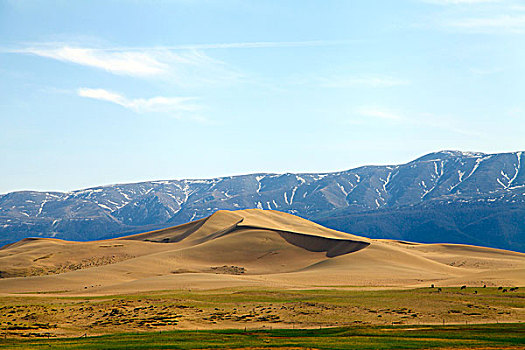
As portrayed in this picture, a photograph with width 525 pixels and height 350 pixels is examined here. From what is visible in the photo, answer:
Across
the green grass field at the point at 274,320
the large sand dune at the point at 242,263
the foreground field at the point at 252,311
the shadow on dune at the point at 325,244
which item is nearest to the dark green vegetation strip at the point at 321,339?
the green grass field at the point at 274,320

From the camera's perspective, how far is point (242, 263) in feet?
431

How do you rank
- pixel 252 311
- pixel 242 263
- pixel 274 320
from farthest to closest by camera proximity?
pixel 242 263 → pixel 252 311 → pixel 274 320

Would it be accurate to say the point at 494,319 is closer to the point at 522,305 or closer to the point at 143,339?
the point at 522,305

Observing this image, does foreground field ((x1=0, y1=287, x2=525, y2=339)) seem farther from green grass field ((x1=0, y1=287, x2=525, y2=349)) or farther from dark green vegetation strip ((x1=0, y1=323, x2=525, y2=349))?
dark green vegetation strip ((x1=0, y1=323, x2=525, y2=349))

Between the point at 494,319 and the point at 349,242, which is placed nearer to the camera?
the point at 494,319

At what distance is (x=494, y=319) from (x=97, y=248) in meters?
117

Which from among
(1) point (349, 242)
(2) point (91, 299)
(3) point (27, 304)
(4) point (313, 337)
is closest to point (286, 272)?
(1) point (349, 242)

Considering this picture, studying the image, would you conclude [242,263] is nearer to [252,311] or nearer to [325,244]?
[325,244]

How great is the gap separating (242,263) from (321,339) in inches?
3431

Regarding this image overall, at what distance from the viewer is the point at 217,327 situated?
180 ft

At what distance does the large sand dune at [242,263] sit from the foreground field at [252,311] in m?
16.8

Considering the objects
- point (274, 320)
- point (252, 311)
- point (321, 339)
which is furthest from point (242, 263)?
point (321, 339)

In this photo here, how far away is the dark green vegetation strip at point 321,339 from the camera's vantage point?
41.7 m

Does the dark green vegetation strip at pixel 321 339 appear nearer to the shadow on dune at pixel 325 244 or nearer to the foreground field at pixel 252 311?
the foreground field at pixel 252 311
